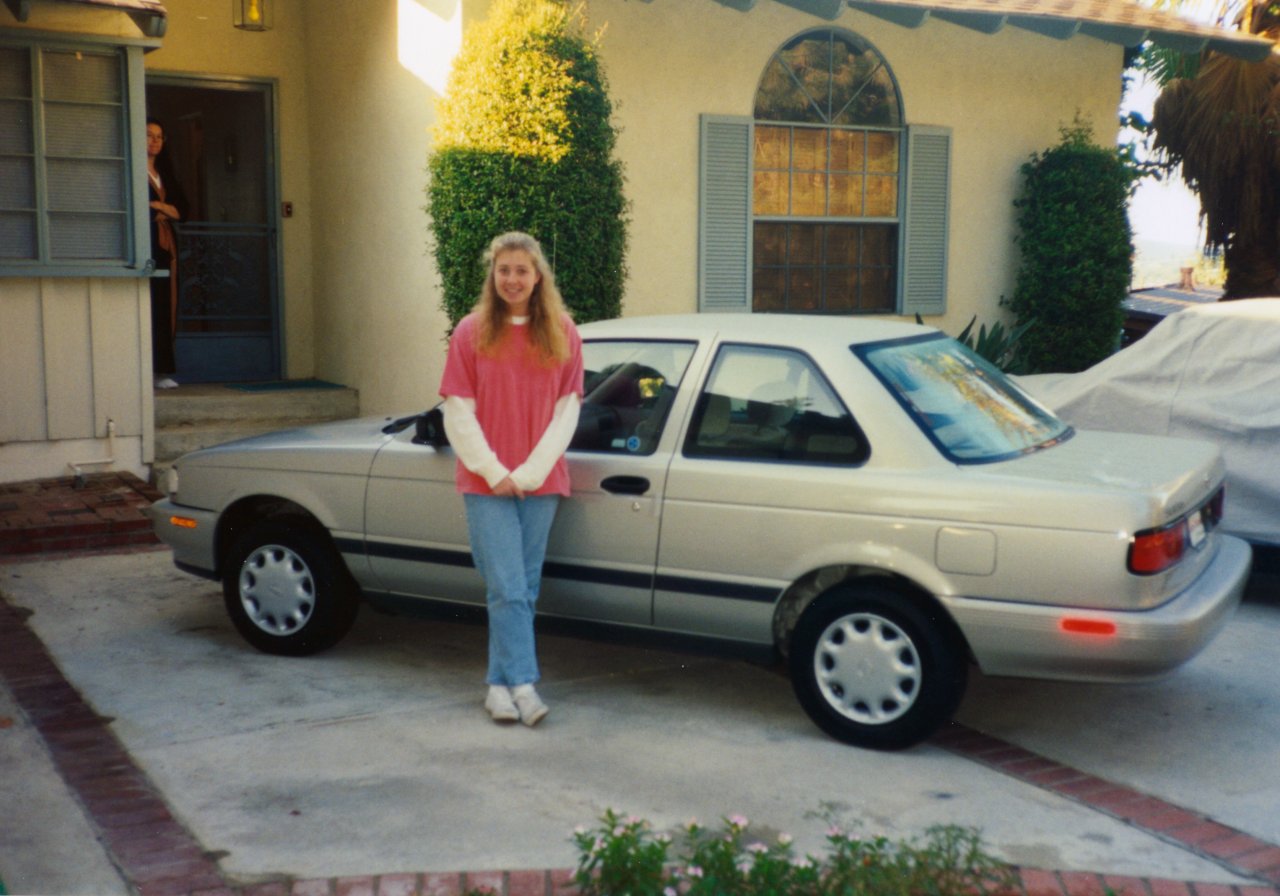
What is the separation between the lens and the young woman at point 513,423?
5340mm

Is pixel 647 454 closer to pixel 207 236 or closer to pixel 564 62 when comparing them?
pixel 564 62

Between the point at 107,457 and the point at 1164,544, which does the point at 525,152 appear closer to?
the point at 107,457

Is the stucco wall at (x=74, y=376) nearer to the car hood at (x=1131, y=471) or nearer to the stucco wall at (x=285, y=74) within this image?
the stucco wall at (x=285, y=74)

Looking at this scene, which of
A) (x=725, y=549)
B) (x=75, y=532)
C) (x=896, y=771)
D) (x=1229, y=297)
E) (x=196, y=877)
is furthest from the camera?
(x=1229, y=297)

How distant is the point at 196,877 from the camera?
4043mm

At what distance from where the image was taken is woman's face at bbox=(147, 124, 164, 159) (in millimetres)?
10771

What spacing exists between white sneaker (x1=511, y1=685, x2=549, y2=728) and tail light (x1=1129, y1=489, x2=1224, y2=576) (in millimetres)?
2142

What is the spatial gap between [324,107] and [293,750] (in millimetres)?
7914

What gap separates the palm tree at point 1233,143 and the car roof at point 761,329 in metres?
10.6

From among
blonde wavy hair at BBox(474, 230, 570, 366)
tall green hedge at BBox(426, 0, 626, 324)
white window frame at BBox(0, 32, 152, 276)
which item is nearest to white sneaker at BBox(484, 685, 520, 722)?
blonde wavy hair at BBox(474, 230, 570, 366)

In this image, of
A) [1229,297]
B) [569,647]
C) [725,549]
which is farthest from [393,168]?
[1229,297]

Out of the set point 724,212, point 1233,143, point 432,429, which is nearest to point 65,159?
point 724,212

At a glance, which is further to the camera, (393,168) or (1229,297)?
(1229,297)

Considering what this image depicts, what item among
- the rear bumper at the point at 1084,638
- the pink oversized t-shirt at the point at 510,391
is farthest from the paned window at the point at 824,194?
the rear bumper at the point at 1084,638
